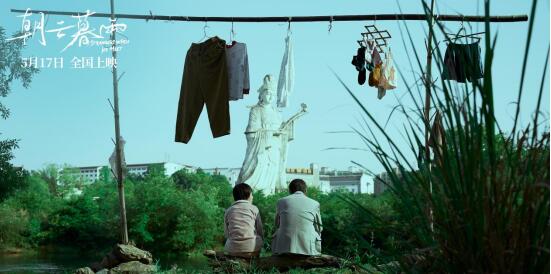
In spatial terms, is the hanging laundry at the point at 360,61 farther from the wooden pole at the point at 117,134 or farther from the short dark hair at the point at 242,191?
the wooden pole at the point at 117,134

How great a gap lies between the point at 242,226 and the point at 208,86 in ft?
6.12

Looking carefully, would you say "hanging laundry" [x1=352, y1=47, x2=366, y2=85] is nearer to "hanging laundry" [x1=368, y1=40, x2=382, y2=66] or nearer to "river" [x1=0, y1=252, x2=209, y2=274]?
"hanging laundry" [x1=368, y1=40, x2=382, y2=66]

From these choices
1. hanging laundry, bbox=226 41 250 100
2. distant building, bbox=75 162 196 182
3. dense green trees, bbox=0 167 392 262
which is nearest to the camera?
hanging laundry, bbox=226 41 250 100

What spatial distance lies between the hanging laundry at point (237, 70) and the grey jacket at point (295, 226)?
1.67m

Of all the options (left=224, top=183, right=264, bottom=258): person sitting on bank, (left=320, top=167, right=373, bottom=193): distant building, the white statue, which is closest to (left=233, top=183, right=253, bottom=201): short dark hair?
(left=224, top=183, right=264, bottom=258): person sitting on bank

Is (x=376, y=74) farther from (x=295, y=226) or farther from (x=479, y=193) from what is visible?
(x=479, y=193)

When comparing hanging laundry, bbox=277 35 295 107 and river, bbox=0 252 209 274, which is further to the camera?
river, bbox=0 252 209 274

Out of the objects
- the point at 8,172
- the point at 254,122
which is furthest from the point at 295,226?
the point at 254,122

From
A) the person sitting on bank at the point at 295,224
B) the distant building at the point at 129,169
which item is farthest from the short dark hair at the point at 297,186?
the distant building at the point at 129,169

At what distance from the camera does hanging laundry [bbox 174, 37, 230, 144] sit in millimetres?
6215

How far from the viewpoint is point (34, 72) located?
38.9 feet

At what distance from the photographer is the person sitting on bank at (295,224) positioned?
479cm

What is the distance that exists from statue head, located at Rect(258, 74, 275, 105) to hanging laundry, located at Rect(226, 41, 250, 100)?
5980 millimetres

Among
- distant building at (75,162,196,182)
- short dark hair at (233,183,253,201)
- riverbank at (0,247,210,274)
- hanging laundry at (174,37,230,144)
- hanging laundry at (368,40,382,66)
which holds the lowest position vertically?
riverbank at (0,247,210,274)
